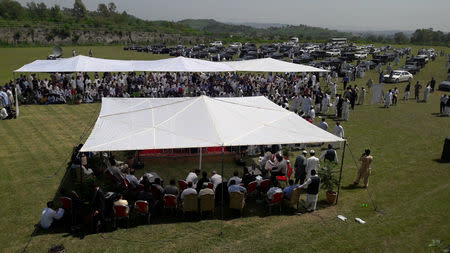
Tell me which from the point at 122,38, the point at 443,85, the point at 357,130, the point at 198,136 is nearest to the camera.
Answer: the point at 198,136

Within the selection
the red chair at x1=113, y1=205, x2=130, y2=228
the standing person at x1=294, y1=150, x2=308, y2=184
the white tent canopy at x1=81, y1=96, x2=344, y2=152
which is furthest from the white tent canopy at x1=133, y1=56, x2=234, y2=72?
the red chair at x1=113, y1=205, x2=130, y2=228

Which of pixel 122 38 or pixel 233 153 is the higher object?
pixel 122 38

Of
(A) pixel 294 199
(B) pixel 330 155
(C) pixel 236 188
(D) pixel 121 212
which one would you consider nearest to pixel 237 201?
(C) pixel 236 188

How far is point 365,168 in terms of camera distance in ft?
32.6

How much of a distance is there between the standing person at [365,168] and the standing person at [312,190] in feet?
7.18

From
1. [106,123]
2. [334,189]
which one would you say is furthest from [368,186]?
[106,123]

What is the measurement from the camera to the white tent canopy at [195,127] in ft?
27.3

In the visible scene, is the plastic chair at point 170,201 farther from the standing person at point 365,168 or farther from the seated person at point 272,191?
the standing person at point 365,168

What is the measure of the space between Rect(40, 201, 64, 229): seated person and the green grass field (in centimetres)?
27

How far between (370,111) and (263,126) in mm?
13258

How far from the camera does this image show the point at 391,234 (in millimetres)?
7559

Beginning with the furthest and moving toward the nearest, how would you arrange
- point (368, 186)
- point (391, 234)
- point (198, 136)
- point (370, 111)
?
1. point (370, 111)
2. point (368, 186)
3. point (198, 136)
4. point (391, 234)

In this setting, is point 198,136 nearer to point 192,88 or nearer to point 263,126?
point 263,126

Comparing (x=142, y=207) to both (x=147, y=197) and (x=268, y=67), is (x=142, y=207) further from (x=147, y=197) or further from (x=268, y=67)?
(x=268, y=67)
